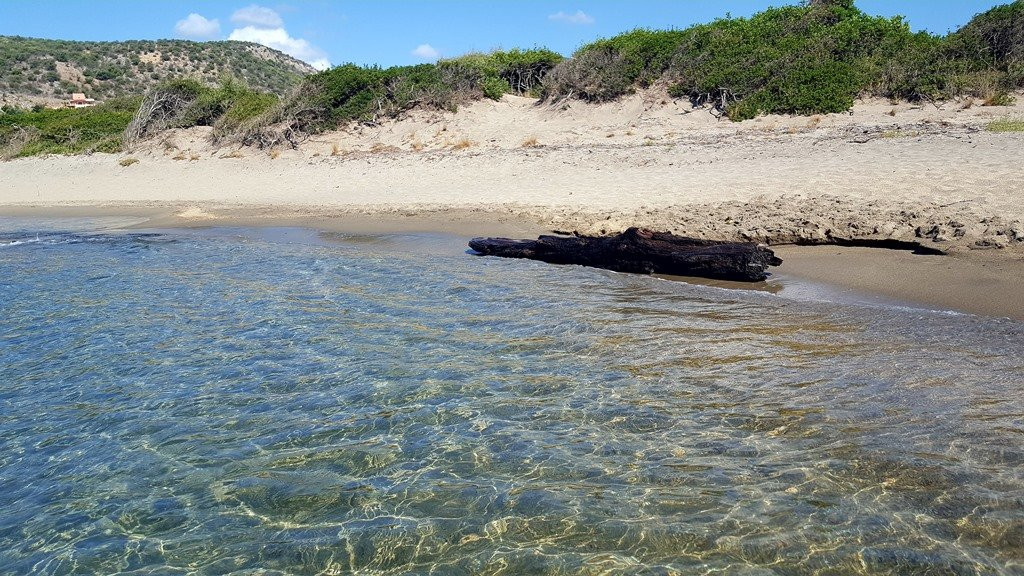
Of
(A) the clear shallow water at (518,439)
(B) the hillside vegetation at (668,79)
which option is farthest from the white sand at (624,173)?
(A) the clear shallow water at (518,439)

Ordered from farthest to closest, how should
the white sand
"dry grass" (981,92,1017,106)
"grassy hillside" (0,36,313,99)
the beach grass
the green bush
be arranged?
"grassy hillside" (0,36,313,99) → the green bush → "dry grass" (981,92,1017,106) → the beach grass → the white sand

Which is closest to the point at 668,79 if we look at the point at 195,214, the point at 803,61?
the point at 803,61

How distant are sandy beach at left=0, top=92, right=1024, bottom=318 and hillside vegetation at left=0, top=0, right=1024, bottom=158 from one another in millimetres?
602

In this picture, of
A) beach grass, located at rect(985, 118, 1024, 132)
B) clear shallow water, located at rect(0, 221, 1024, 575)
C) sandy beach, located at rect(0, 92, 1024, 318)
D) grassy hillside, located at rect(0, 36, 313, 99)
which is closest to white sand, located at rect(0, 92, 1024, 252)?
sandy beach, located at rect(0, 92, 1024, 318)

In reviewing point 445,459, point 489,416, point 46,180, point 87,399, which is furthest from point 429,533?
point 46,180

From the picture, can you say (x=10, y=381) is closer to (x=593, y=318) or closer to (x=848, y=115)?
(x=593, y=318)

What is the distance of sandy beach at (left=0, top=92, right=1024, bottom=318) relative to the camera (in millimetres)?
8336

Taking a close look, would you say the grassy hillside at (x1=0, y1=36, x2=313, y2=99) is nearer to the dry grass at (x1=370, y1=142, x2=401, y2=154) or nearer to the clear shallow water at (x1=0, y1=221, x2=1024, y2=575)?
the dry grass at (x1=370, y1=142, x2=401, y2=154)

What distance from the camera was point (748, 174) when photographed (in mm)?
12352

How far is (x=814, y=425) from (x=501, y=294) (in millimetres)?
4091

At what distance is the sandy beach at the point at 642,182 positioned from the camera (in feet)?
27.3

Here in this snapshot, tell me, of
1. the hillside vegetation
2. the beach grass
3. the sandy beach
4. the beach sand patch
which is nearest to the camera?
the sandy beach

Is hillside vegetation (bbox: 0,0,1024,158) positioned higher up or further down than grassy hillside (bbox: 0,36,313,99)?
further down

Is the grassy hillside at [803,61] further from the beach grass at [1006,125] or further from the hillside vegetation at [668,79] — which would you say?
the beach grass at [1006,125]
